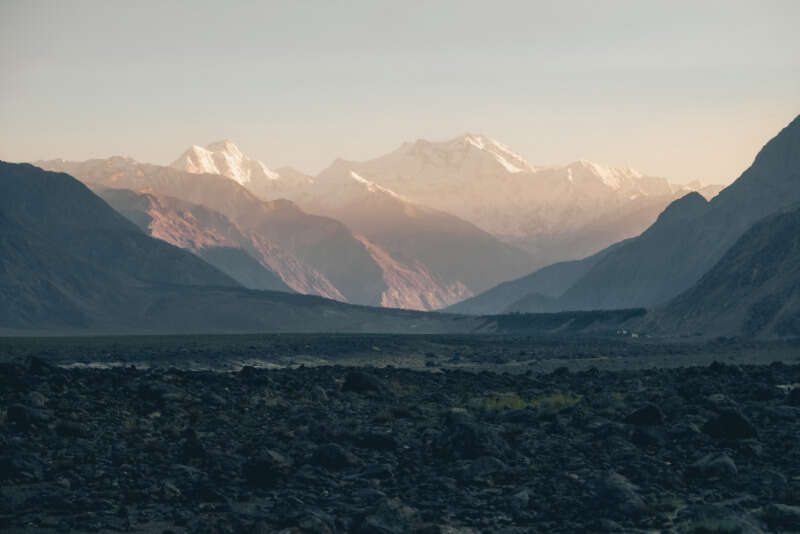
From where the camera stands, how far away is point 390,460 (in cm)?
2916

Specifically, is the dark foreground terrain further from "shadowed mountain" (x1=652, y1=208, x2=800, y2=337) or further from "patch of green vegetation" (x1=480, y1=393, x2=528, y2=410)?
"shadowed mountain" (x1=652, y1=208, x2=800, y2=337)

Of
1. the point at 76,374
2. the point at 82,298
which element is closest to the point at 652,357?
the point at 76,374

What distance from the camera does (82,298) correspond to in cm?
19950

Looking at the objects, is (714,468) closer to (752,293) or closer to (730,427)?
(730,427)

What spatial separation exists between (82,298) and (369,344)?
107 metres

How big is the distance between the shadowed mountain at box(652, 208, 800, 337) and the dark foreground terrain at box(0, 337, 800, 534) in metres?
78.5

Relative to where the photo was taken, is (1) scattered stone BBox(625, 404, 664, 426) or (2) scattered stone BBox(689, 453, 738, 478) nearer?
(2) scattered stone BBox(689, 453, 738, 478)

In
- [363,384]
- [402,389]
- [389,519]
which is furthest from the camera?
[402,389]

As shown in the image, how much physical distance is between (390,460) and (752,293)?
11196 cm

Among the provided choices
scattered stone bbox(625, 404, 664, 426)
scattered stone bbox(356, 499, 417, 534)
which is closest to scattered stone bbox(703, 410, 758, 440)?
scattered stone bbox(625, 404, 664, 426)

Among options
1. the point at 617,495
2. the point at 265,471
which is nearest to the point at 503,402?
the point at 265,471

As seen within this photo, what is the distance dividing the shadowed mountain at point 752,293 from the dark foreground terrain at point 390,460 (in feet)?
257

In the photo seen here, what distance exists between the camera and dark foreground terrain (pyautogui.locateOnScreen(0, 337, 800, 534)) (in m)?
22.1

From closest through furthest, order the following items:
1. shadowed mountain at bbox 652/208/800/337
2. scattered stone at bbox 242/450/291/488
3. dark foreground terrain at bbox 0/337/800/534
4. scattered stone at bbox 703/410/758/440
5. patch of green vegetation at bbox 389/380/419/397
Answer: dark foreground terrain at bbox 0/337/800/534
scattered stone at bbox 242/450/291/488
scattered stone at bbox 703/410/758/440
patch of green vegetation at bbox 389/380/419/397
shadowed mountain at bbox 652/208/800/337
